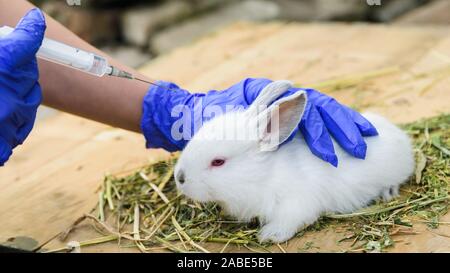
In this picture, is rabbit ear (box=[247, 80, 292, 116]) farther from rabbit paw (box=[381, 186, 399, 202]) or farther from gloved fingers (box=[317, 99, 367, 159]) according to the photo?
rabbit paw (box=[381, 186, 399, 202])

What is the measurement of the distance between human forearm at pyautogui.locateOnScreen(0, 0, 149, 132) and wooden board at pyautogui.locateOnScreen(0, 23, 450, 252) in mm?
279

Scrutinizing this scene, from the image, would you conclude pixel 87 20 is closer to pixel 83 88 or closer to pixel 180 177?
pixel 83 88

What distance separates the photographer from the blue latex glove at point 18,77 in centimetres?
145

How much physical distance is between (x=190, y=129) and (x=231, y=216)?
270mm

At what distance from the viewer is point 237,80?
9.33 feet

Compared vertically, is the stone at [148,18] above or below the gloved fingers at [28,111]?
below

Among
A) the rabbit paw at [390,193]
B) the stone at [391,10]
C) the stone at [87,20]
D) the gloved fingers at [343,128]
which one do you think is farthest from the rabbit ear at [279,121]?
the stone at [87,20]

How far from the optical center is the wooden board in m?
1.98

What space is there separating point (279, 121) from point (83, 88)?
0.68 meters

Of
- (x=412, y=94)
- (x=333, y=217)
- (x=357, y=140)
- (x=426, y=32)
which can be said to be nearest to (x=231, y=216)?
(x=333, y=217)

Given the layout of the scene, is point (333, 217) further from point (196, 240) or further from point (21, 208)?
point (21, 208)

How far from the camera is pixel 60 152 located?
2.46 meters

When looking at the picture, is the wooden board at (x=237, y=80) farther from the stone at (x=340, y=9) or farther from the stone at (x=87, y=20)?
the stone at (x=87, y=20)

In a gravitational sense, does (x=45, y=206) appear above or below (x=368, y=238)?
below
